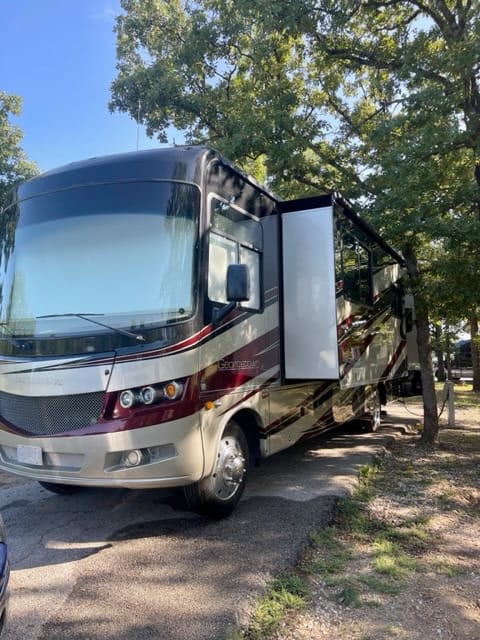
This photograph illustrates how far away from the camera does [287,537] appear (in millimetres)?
4102

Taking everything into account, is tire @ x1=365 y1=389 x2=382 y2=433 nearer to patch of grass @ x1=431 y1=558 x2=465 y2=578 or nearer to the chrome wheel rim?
the chrome wheel rim

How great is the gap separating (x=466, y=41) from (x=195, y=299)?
5.49 m

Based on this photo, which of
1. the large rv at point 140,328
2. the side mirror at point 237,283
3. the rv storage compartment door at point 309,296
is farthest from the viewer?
the rv storage compartment door at point 309,296

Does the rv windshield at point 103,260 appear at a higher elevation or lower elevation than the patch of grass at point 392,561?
higher

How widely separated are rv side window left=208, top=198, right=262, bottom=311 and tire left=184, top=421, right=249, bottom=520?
1.26 m

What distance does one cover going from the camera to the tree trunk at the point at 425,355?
7.98m

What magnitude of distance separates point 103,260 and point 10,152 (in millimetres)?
11581

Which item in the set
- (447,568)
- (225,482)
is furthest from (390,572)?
(225,482)

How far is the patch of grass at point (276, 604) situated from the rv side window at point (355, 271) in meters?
3.51

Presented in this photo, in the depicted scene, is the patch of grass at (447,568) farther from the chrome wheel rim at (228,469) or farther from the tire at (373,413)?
the tire at (373,413)

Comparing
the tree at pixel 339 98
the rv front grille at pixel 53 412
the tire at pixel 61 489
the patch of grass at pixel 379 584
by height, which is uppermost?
the tree at pixel 339 98

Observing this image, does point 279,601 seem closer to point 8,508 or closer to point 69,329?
point 69,329

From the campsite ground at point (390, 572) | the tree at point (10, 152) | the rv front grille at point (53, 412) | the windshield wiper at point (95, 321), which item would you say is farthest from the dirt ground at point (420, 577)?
the tree at point (10, 152)

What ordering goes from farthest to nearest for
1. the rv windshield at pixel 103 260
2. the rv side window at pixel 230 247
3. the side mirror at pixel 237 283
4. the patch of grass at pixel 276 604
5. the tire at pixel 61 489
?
the tire at pixel 61 489
the rv side window at pixel 230 247
the side mirror at pixel 237 283
the rv windshield at pixel 103 260
the patch of grass at pixel 276 604
